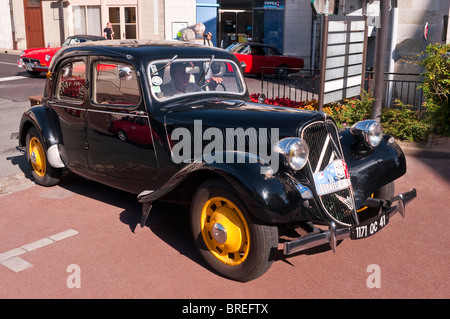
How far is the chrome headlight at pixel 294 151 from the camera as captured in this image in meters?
3.82

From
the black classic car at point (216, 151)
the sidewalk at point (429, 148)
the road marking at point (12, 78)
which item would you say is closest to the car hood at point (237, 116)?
the black classic car at point (216, 151)

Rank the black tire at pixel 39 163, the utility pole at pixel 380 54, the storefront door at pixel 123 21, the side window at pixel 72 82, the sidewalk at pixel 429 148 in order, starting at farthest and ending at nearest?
the storefront door at pixel 123 21 < the sidewalk at pixel 429 148 < the utility pole at pixel 380 54 < the black tire at pixel 39 163 < the side window at pixel 72 82

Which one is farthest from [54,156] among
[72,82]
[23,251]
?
[23,251]

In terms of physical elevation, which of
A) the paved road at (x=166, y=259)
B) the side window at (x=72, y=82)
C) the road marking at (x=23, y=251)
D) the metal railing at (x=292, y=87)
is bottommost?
the road marking at (x=23, y=251)

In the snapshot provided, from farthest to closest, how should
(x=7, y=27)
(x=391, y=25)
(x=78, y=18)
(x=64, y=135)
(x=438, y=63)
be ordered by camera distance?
(x=7, y=27) → (x=78, y=18) → (x=391, y=25) → (x=438, y=63) → (x=64, y=135)

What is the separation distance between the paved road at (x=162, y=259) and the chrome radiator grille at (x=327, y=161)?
0.47 meters

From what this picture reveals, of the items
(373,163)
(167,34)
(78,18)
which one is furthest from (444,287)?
(78,18)

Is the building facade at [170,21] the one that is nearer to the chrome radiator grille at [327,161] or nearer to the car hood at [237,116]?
the car hood at [237,116]

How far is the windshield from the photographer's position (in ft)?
15.9

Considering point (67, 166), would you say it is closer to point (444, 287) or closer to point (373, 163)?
point (373, 163)

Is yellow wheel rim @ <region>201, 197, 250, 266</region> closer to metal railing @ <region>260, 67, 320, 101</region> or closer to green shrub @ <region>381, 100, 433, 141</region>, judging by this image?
green shrub @ <region>381, 100, 433, 141</region>

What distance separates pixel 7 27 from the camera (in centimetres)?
3231

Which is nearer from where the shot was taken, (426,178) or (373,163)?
(373,163)

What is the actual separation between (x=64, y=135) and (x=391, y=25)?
8309mm
